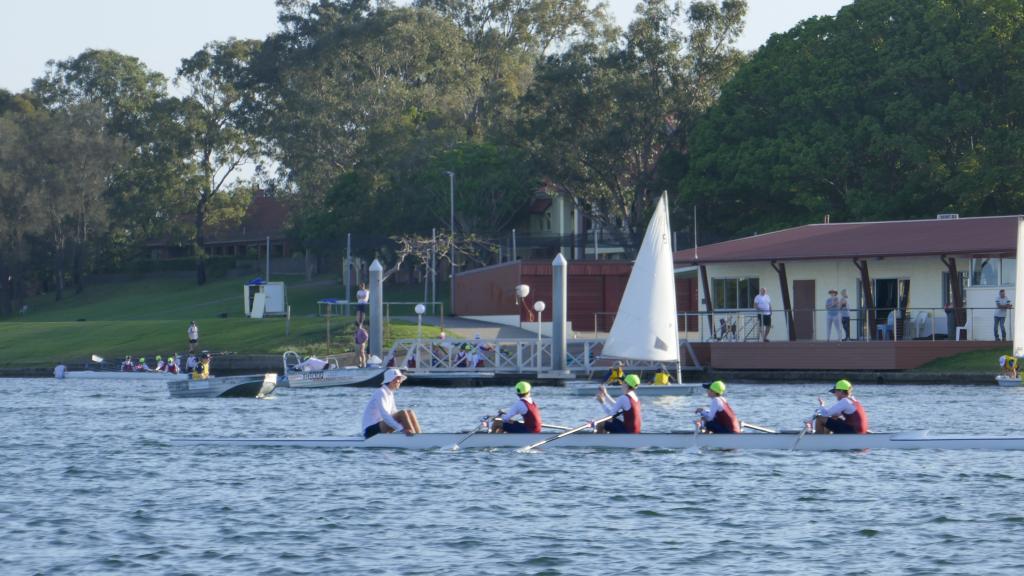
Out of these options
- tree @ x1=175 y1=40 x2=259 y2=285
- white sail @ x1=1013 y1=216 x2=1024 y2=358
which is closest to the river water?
white sail @ x1=1013 y1=216 x2=1024 y2=358

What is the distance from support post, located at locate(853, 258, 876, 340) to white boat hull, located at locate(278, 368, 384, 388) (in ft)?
55.1

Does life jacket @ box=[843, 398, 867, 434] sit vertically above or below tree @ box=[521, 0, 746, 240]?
below

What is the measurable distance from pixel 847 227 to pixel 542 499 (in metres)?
37.8

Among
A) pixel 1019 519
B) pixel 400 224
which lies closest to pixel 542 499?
pixel 1019 519

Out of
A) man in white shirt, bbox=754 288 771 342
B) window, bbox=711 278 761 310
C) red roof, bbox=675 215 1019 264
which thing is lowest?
man in white shirt, bbox=754 288 771 342

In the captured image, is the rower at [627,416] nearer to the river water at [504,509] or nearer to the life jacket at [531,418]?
the river water at [504,509]

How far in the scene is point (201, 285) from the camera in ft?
382

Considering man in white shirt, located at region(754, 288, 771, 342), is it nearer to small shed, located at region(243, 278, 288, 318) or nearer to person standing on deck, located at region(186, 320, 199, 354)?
person standing on deck, located at region(186, 320, 199, 354)

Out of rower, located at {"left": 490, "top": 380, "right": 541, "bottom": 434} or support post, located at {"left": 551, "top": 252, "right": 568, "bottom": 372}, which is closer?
rower, located at {"left": 490, "top": 380, "right": 541, "bottom": 434}

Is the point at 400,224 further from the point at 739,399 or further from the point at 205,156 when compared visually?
the point at 739,399

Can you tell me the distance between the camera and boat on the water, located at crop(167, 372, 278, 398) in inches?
2040

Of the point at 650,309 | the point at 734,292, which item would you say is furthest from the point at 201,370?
the point at 734,292

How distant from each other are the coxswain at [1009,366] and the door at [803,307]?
8726 millimetres

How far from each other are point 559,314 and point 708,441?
988 inches
